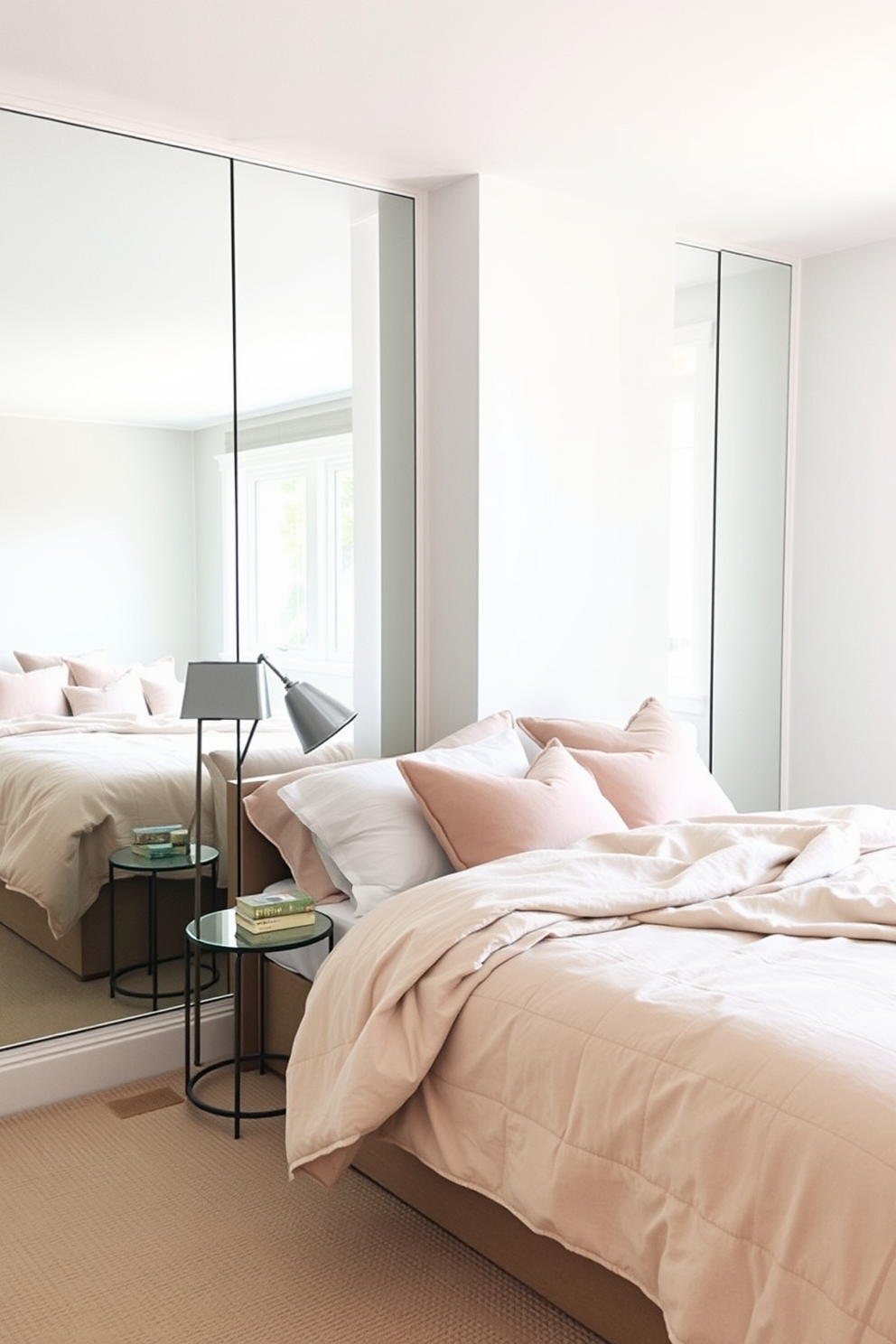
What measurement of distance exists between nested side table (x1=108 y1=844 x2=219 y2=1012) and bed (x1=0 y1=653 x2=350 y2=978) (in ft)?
0.06

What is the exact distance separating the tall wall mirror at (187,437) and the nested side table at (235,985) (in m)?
0.19

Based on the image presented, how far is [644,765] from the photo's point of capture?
10.5ft

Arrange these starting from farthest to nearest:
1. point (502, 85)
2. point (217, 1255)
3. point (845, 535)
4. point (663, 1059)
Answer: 1. point (845, 535)
2. point (502, 85)
3. point (217, 1255)
4. point (663, 1059)

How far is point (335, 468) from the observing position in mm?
3510

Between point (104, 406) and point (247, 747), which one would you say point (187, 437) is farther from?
point (247, 747)

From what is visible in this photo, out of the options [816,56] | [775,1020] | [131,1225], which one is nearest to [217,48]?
[816,56]

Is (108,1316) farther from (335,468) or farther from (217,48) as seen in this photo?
(217,48)

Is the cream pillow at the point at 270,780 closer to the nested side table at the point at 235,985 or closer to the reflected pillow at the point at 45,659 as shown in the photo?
the nested side table at the point at 235,985

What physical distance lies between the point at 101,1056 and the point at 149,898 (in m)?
0.42

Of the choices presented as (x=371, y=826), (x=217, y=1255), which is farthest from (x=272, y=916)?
(x=217, y=1255)

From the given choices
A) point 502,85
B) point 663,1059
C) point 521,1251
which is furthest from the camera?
point 502,85

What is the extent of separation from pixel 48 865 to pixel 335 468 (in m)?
1.37

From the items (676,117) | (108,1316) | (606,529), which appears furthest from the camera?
(606,529)

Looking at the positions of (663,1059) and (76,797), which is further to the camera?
(76,797)
